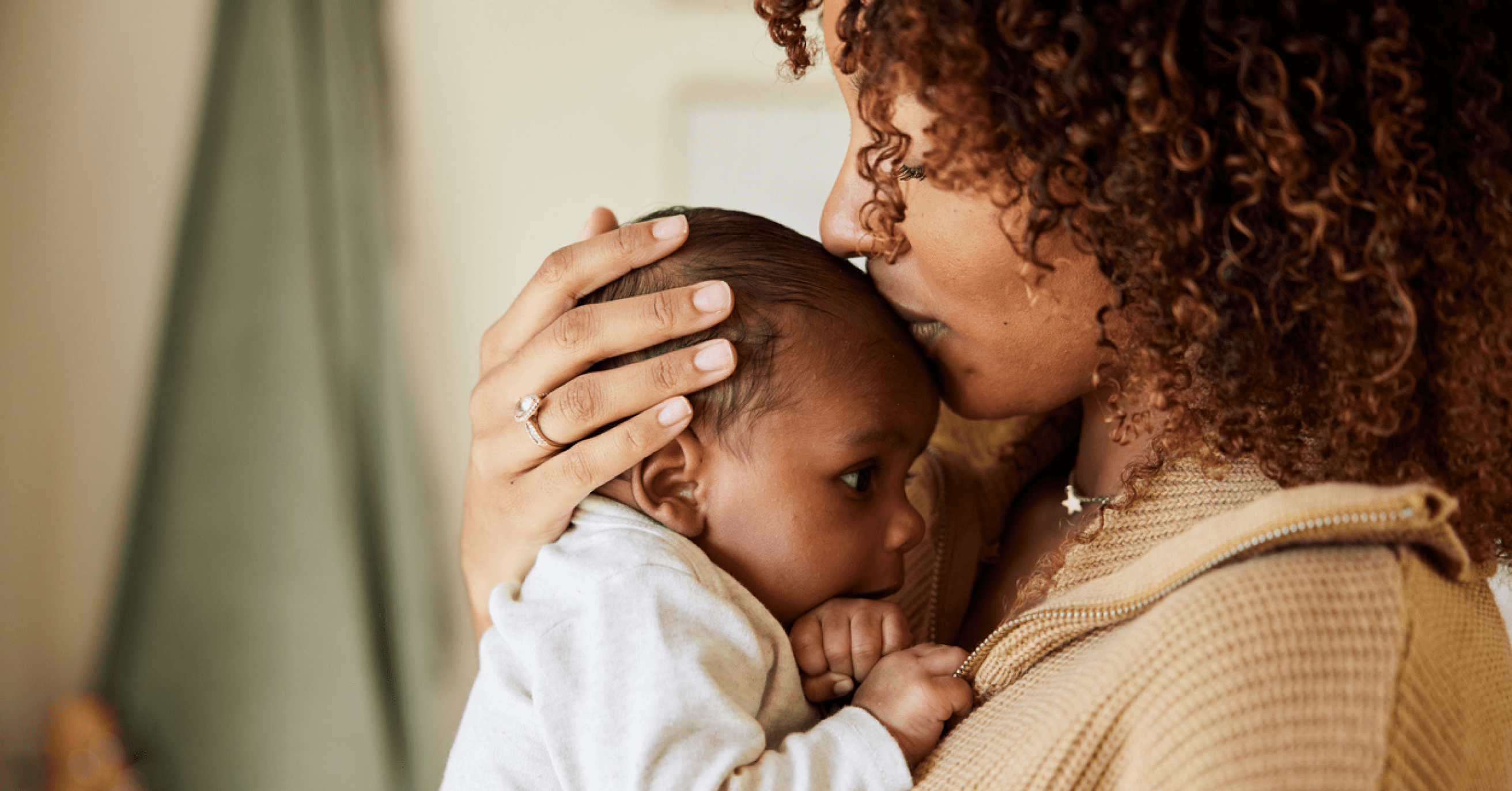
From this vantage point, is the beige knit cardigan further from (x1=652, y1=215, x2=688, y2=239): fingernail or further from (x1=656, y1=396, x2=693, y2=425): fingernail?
(x1=652, y1=215, x2=688, y2=239): fingernail

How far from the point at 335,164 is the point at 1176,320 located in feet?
5.63

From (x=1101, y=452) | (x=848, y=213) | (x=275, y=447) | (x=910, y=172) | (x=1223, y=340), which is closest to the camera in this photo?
(x=1223, y=340)

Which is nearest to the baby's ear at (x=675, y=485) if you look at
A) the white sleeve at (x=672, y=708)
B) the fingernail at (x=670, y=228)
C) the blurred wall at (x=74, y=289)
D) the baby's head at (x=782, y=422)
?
the baby's head at (x=782, y=422)

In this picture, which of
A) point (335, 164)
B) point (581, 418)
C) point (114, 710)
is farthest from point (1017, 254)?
point (114, 710)

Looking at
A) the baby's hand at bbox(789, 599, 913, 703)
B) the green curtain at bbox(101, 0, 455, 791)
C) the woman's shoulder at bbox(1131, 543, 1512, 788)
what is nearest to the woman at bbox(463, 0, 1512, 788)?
the woman's shoulder at bbox(1131, 543, 1512, 788)

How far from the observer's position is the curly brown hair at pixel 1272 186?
0.71m

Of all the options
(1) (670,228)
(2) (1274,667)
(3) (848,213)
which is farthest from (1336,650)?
(1) (670,228)

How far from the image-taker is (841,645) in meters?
1.05

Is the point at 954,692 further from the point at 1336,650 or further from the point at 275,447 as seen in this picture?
the point at 275,447

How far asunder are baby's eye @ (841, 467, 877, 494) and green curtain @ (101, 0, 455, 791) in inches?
Result: 50.4

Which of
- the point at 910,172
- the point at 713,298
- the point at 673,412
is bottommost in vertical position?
the point at 673,412

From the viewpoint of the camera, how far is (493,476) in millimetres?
1152

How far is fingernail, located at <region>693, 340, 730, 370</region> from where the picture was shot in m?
1.00

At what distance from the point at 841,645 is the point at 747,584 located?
0.40ft
